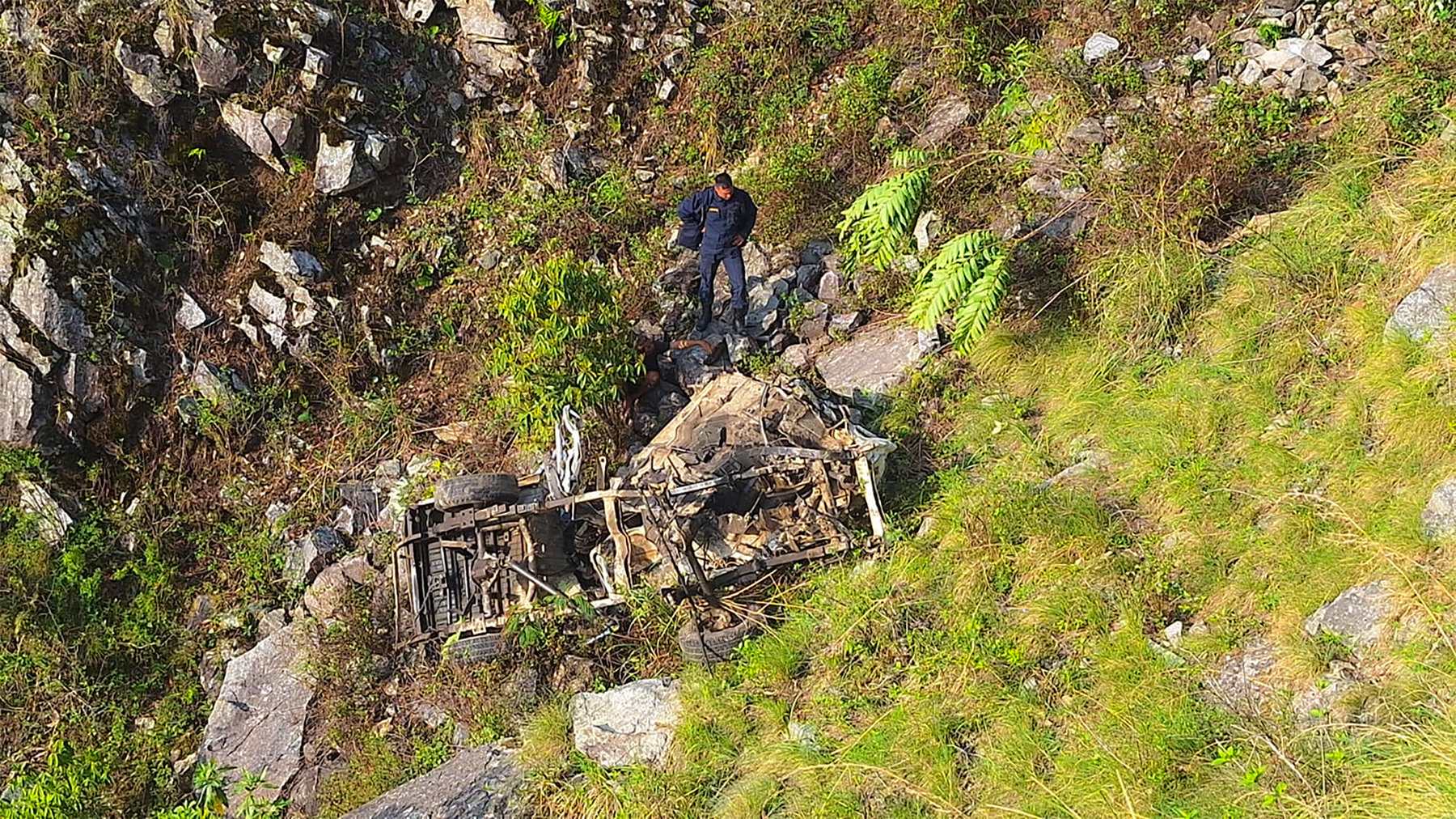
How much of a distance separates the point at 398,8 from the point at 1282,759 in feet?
31.4

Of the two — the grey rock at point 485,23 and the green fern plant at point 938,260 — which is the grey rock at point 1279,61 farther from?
the grey rock at point 485,23

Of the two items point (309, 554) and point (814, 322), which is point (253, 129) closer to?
point (309, 554)

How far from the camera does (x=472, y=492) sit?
226 inches

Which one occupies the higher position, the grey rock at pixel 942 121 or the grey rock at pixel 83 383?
the grey rock at pixel 942 121

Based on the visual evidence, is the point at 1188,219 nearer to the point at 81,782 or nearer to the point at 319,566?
the point at 319,566

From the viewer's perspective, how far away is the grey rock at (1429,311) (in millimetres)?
4570

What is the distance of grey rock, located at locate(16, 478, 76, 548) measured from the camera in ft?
23.2

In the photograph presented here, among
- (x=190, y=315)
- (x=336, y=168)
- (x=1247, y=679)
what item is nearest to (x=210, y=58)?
(x=336, y=168)

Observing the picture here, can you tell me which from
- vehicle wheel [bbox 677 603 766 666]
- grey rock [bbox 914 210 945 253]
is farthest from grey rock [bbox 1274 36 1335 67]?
vehicle wheel [bbox 677 603 766 666]

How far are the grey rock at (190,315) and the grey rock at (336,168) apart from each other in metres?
1.49

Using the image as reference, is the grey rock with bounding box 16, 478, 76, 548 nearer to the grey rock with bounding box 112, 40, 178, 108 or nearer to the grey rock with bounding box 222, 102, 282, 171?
the grey rock with bounding box 222, 102, 282, 171

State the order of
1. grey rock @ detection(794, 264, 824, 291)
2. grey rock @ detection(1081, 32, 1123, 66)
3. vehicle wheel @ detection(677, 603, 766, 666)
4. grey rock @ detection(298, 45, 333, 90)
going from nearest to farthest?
vehicle wheel @ detection(677, 603, 766, 666) < grey rock @ detection(794, 264, 824, 291) < grey rock @ detection(1081, 32, 1123, 66) < grey rock @ detection(298, 45, 333, 90)

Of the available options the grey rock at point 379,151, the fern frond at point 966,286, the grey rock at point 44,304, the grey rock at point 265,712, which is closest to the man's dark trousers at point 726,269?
the fern frond at point 966,286

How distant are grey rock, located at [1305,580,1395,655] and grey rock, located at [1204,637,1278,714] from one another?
21cm
